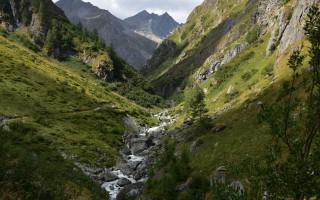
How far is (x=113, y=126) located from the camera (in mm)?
132125

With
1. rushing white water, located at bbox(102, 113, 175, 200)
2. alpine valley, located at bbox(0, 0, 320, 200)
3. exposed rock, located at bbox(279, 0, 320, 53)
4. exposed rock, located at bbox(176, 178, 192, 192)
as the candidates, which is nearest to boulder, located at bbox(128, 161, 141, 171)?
alpine valley, located at bbox(0, 0, 320, 200)

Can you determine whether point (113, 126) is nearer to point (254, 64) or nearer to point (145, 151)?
point (145, 151)

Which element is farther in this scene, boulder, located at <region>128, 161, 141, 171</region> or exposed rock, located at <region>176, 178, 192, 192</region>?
boulder, located at <region>128, 161, 141, 171</region>

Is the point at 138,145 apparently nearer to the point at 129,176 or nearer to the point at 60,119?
the point at 60,119

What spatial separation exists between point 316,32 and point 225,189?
7.87m

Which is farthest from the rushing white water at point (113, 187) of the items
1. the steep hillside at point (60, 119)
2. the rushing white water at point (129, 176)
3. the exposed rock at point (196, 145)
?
the exposed rock at point (196, 145)

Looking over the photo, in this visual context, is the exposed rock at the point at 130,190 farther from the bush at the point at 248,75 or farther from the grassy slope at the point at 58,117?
the bush at the point at 248,75

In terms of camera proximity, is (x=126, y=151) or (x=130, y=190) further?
(x=126, y=151)

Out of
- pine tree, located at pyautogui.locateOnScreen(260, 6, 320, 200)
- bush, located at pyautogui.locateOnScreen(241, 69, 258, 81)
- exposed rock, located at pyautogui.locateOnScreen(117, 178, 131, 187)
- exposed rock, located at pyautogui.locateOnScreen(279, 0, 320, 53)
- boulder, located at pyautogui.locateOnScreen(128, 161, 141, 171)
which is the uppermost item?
exposed rock, located at pyautogui.locateOnScreen(279, 0, 320, 53)

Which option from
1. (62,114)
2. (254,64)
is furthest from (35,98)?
(254,64)

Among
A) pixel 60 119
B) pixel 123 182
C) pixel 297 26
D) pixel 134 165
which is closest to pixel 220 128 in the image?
pixel 134 165

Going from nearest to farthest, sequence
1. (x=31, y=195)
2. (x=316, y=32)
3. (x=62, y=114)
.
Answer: (x=316, y=32) < (x=31, y=195) < (x=62, y=114)

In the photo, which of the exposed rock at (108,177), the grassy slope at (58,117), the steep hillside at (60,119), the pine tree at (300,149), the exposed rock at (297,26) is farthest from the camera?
the exposed rock at (297,26)

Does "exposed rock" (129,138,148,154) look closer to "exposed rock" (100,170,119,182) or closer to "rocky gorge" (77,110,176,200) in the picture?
"rocky gorge" (77,110,176,200)
